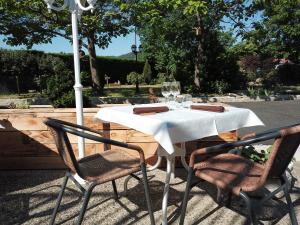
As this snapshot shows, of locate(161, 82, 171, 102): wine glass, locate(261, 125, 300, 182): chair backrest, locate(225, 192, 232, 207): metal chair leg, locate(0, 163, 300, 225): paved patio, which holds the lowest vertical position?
locate(0, 163, 300, 225): paved patio

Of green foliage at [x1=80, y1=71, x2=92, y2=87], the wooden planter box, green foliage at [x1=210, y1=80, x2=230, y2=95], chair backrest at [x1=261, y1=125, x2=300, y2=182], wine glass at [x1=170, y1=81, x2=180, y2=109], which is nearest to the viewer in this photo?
chair backrest at [x1=261, y1=125, x2=300, y2=182]

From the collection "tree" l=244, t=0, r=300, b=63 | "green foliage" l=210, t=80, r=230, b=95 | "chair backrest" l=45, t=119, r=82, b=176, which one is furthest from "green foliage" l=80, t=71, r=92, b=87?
"chair backrest" l=45, t=119, r=82, b=176

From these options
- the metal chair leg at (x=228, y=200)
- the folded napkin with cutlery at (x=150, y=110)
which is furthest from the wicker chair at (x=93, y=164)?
the metal chair leg at (x=228, y=200)

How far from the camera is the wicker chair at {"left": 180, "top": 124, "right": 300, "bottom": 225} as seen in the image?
1901mm

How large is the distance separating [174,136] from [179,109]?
0.59 metres

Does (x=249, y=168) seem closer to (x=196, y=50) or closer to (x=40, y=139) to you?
(x=40, y=139)

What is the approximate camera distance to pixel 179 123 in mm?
2285

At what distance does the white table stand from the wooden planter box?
94 centimetres

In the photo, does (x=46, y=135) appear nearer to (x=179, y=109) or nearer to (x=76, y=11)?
(x=76, y=11)

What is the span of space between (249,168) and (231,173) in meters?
0.18

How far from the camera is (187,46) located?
50.3ft

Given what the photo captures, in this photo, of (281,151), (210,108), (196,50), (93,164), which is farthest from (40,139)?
(196,50)

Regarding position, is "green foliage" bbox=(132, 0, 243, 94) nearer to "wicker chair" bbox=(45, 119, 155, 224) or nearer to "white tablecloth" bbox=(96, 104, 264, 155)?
"white tablecloth" bbox=(96, 104, 264, 155)

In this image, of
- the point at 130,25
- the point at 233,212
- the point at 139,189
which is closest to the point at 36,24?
the point at 130,25
